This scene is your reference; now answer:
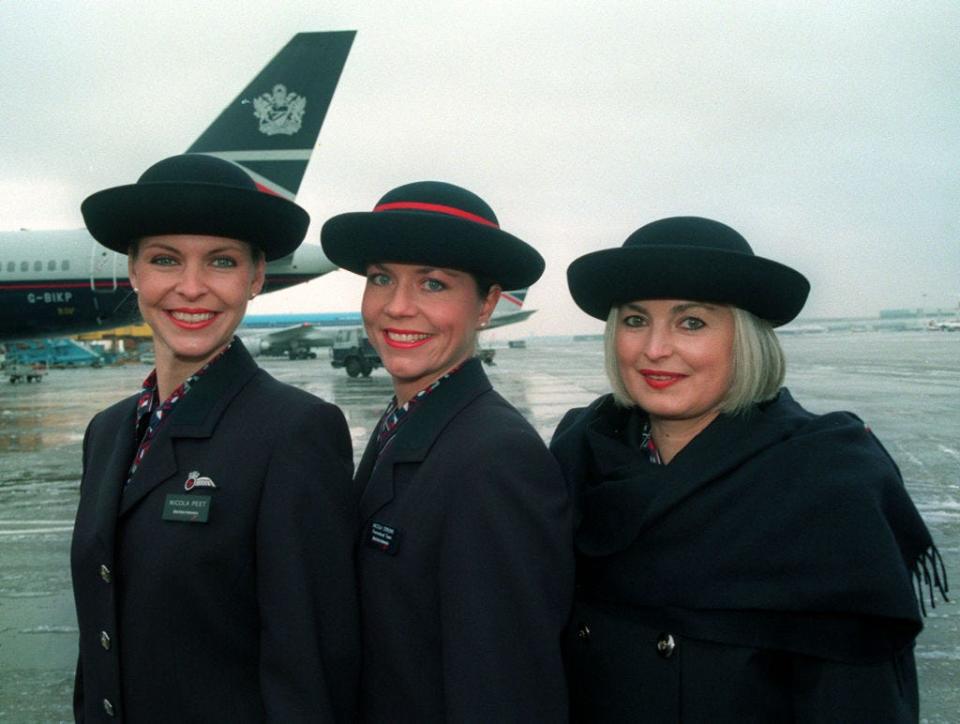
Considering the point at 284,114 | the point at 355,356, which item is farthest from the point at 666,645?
the point at 355,356

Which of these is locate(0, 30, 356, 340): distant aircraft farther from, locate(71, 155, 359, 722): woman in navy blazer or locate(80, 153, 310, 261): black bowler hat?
locate(71, 155, 359, 722): woman in navy blazer

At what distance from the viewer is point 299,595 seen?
5.71 feet

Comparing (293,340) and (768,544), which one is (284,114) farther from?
(293,340)

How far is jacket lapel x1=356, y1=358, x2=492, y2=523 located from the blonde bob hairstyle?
0.69 m

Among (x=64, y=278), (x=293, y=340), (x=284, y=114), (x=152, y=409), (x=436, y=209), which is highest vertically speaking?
(x=284, y=114)

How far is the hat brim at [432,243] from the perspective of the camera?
2057 millimetres

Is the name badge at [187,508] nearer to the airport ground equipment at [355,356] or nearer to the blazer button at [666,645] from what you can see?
the blazer button at [666,645]

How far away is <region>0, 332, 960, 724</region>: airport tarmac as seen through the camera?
12.7ft

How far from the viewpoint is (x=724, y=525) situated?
5.86 feet

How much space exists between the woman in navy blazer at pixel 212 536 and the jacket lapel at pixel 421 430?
0.09 metres

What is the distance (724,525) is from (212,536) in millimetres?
1239

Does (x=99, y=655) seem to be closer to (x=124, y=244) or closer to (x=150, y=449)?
(x=150, y=449)

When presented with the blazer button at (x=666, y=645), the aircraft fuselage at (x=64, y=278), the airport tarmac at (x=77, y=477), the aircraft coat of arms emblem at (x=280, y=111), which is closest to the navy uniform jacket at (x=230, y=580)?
the blazer button at (x=666, y=645)

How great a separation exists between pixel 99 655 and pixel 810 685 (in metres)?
1.73
